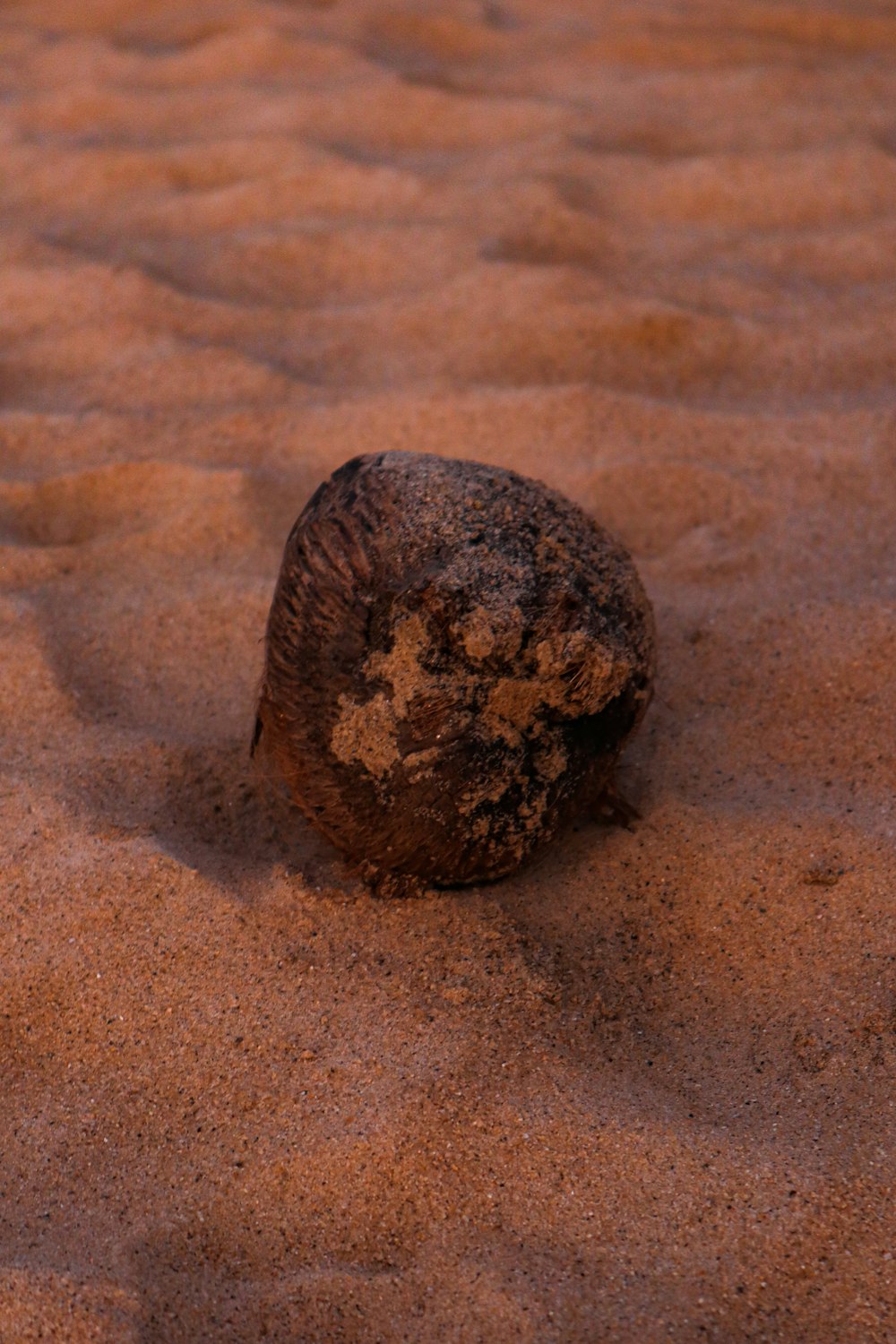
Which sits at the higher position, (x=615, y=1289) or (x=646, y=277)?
(x=646, y=277)

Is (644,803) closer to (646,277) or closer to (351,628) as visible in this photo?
(351,628)

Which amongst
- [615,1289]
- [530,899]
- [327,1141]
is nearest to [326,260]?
[530,899]

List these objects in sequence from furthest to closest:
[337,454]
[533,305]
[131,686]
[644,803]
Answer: [533,305], [337,454], [131,686], [644,803]

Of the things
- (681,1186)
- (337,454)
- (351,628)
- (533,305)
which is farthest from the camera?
(533,305)

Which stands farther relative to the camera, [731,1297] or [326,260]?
[326,260]

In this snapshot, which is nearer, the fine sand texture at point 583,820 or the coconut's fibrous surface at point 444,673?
the fine sand texture at point 583,820

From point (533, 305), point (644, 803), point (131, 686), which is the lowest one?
point (131, 686)
